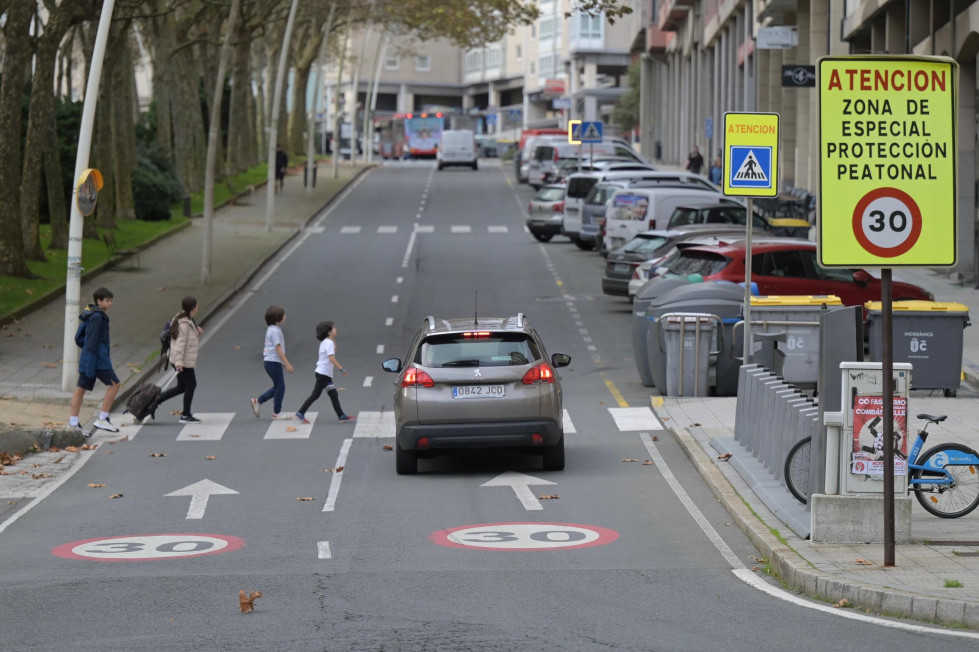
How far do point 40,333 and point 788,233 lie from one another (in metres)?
16.4

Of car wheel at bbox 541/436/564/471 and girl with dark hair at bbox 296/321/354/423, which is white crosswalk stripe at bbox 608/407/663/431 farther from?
girl with dark hair at bbox 296/321/354/423

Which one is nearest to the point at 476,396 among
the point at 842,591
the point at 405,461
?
the point at 405,461

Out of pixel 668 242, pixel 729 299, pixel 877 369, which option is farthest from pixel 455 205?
pixel 877 369

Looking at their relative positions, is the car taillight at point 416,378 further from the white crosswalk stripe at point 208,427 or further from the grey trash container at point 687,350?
the grey trash container at point 687,350

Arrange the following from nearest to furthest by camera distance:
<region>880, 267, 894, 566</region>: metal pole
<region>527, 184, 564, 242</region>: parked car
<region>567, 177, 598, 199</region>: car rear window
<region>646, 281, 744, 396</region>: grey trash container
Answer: <region>880, 267, 894, 566</region>: metal pole → <region>646, 281, 744, 396</region>: grey trash container → <region>567, 177, 598, 199</region>: car rear window → <region>527, 184, 564, 242</region>: parked car

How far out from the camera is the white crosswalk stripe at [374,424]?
17.6 m

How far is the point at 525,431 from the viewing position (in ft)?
46.6

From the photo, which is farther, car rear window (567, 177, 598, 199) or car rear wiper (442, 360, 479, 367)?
car rear window (567, 177, 598, 199)

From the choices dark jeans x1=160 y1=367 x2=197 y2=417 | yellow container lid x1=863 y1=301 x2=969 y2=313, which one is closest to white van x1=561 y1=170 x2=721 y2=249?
yellow container lid x1=863 y1=301 x2=969 y2=313

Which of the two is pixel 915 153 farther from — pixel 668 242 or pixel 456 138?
pixel 456 138

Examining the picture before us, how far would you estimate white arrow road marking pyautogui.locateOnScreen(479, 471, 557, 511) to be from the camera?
13117 millimetres

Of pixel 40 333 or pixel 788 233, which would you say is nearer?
pixel 40 333

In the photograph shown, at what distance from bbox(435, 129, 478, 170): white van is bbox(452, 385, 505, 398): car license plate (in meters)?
67.5

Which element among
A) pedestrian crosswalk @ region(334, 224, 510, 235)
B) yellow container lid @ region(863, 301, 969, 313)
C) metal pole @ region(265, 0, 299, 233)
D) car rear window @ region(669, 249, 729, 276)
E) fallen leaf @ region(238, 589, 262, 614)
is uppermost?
metal pole @ region(265, 0, 299, 233)
